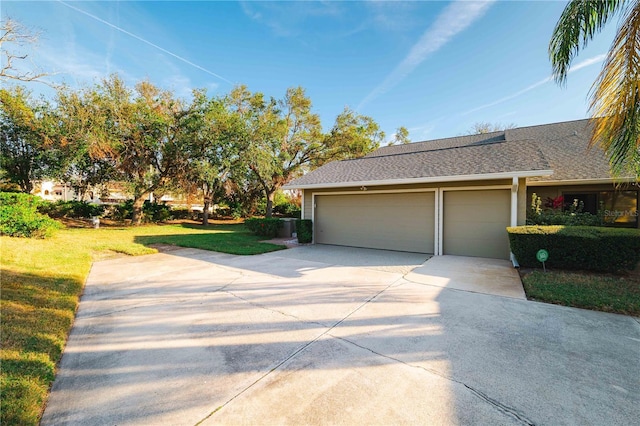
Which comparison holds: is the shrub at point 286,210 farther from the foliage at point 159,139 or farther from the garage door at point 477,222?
the garage door at point 477,222

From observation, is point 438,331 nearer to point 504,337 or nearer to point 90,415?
point 504,337

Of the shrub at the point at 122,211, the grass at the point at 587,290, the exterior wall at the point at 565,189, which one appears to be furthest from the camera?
the shrub at the point at 122,211

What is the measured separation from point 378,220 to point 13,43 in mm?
14735

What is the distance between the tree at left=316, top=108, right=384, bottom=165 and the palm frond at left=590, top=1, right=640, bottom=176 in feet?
53.3

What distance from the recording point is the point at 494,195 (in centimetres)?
752

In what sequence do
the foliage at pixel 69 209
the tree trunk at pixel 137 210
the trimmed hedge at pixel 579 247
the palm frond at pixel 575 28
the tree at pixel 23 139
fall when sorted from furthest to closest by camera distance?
the tree trunk at pixel 137 210 → the foliage at pixel 69 209 → the tree at pixel 23 139 → the trimmed hedge at pixel 579 247 → the palm frond at pixel 575 28

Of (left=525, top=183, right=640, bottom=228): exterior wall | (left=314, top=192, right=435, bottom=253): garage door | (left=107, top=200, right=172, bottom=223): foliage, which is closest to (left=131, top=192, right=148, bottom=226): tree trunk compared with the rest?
(left=107, top=200, right=172, bottom=223): foliage

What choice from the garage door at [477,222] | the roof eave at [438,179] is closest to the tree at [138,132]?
the roof eave at [438,179]

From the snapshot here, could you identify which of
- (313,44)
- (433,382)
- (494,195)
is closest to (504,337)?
(433,382)

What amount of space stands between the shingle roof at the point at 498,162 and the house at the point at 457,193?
0.10 ft

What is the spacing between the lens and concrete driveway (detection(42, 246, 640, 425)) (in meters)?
1.99

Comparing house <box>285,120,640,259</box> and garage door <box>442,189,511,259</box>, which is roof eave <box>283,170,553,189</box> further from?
garage door <box>442,189,511,259</box>

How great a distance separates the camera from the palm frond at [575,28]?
4715 millimetres

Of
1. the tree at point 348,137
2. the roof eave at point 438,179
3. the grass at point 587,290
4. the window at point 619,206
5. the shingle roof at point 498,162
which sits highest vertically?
the tree at point 348,137
